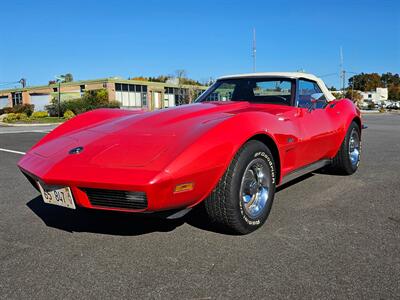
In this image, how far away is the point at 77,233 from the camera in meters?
3.21

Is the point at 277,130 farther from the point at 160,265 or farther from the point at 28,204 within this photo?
the point at 28,204

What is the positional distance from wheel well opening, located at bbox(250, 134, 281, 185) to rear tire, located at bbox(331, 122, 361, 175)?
1817 millimetres

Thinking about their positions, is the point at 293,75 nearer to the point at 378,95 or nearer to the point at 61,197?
the point at 61,197

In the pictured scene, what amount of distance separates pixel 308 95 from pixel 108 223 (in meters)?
2.65

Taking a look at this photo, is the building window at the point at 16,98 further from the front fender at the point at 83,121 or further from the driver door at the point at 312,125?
the driver door at the point at 312,125

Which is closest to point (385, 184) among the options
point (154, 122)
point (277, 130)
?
point (277, 130)

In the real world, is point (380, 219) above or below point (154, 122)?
below

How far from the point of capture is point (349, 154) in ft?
16.9

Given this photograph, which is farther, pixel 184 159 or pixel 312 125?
pixel 312 125

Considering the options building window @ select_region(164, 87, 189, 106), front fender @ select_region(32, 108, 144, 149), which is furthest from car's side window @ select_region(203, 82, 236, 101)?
building window @ select_region(164, 87, 189, 106)

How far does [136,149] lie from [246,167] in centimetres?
82

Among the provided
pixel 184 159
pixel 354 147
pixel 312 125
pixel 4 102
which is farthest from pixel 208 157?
pixel 4 102

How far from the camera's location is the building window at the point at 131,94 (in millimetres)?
39375

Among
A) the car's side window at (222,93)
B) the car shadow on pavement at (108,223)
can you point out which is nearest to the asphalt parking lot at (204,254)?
the car shadow on pavement at (108,223)
